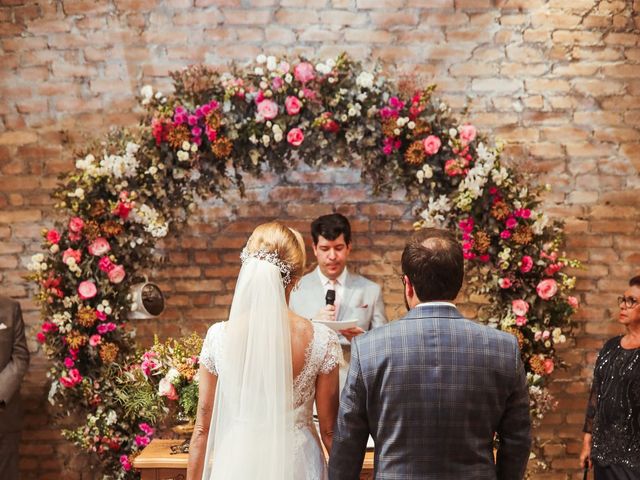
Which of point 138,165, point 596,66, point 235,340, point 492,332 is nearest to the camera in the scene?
point 492,332

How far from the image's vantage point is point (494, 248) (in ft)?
14.2

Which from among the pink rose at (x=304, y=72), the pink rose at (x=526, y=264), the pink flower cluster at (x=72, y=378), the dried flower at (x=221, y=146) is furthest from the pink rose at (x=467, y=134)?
the pink flower cluster at (x=72, y=378)

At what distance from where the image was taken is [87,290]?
13.8ft

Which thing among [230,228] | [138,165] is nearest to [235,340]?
[138,165]

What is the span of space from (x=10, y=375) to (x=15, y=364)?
0.07 metres

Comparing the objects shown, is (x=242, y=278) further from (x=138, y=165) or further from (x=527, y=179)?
(x=527, y=179)

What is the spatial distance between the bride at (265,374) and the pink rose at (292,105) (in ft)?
5.37

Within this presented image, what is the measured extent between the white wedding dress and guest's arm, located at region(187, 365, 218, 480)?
1.6 inches

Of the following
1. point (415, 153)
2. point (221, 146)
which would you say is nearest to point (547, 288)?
point (415, 153)

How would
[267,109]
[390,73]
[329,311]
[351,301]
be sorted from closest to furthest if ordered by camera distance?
[329,311] < [267,109] < [351,301] < [390,73]

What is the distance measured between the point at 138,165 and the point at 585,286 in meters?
2.99

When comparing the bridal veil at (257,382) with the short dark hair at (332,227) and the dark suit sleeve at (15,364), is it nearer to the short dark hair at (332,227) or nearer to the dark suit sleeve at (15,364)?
the short dark hair at (332,227)

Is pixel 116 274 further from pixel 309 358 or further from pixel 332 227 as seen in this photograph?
pixel 309 358

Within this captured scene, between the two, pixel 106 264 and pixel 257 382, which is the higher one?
pixel 106 264
